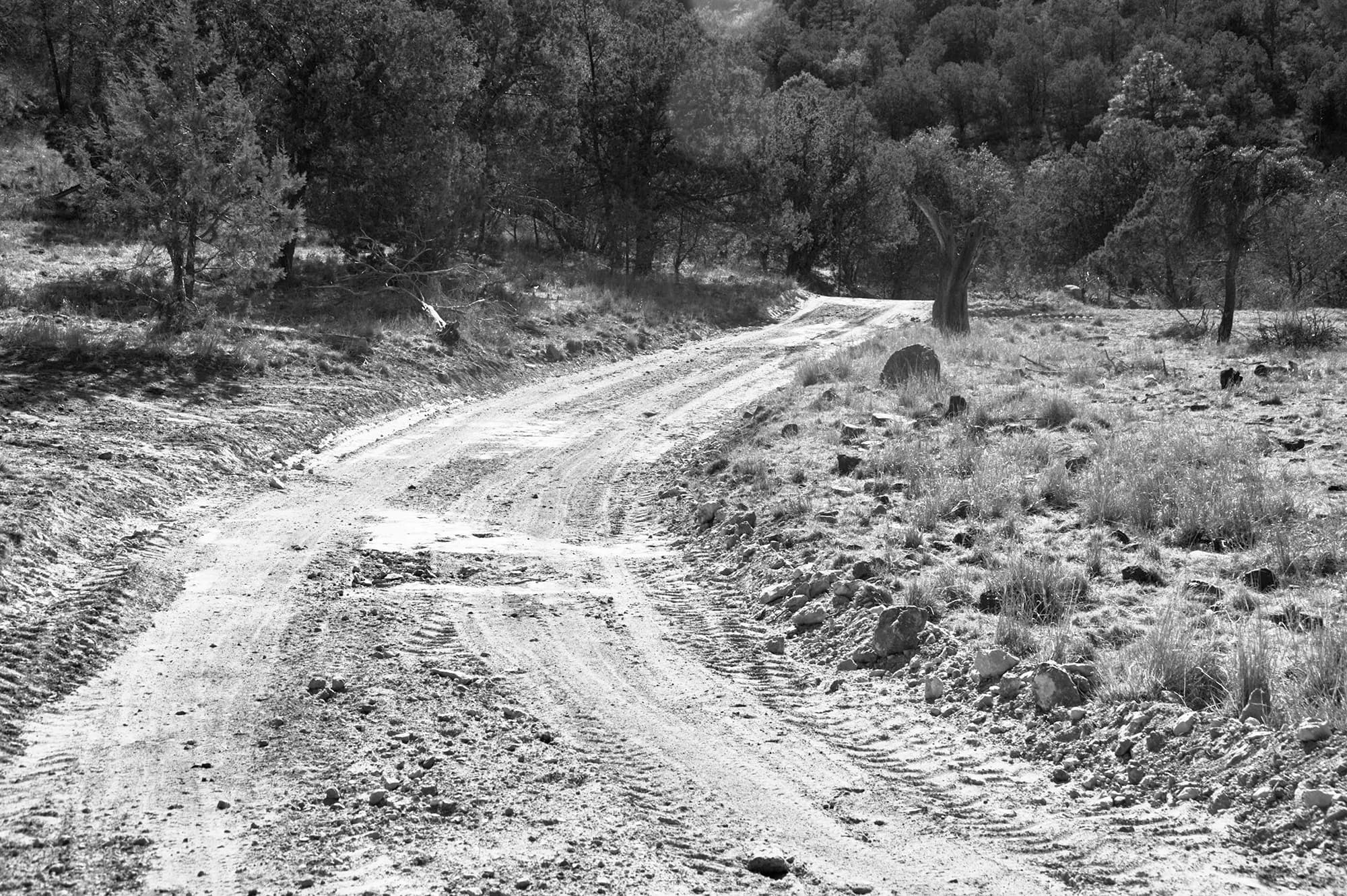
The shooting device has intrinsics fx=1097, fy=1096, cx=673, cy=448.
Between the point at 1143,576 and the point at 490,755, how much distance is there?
4.55 metres

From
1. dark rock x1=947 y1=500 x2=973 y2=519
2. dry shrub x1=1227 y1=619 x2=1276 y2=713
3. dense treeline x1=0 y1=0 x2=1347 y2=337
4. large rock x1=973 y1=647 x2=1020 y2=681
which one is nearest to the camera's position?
dry shrub x1=1227 y1=619 x2=1276 y2=713

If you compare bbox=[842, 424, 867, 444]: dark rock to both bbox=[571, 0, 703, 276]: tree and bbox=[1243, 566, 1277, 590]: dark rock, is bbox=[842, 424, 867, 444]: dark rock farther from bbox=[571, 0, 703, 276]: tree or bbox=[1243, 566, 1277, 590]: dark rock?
bbox=[571, 0, 703, 276]: tree

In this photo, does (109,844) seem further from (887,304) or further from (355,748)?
(887,304)

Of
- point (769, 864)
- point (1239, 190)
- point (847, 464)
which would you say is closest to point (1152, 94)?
point (1239, 190)

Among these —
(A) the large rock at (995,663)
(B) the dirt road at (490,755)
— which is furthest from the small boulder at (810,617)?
(A) the large rock at (995,663)

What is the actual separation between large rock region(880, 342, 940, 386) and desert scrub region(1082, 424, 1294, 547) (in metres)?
4.83

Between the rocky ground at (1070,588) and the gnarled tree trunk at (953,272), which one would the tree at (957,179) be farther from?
the rocky ground at (1070,588)

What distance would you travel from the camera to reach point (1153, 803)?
5109 millimetres

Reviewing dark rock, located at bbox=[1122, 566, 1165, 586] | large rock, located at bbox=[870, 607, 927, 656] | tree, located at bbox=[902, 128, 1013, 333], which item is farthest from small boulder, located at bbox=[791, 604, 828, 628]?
tree, located at bbox=[902, 128, 1013, 333]

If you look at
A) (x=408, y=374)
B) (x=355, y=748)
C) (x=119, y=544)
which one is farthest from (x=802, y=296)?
(x=355, y=748)

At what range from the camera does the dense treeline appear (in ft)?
55.3

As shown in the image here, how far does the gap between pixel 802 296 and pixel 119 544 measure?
91.8 ft

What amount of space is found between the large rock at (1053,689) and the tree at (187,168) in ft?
46.0

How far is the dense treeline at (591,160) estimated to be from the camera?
55.3 feet
